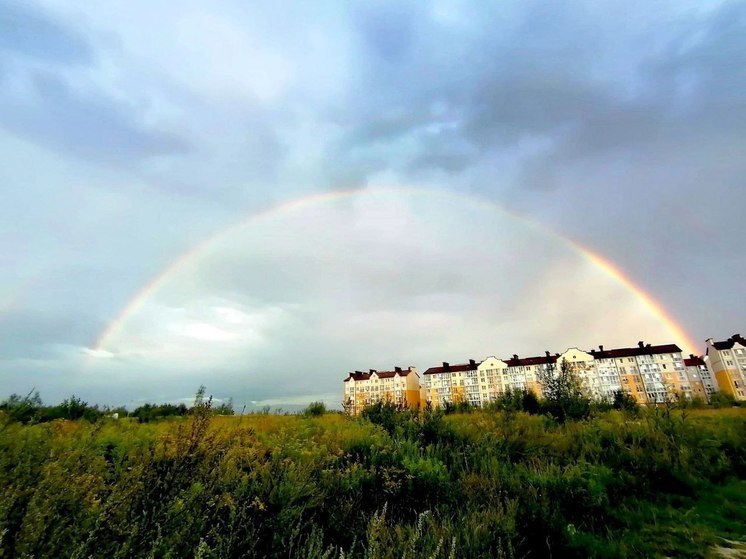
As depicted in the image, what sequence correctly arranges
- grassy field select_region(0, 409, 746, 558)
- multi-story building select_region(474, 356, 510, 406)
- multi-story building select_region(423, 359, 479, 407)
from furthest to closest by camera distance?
1. multi-story building select_region(423, 359, 479, 407)
2. multi-story building select_region(474, 356, 510, 406)
3. grassy field select_region(0, 409, 746, 558)

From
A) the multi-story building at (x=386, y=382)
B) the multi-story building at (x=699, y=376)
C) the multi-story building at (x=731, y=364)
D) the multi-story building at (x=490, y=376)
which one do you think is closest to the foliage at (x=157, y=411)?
the multi-story building at (x=386, y=382)

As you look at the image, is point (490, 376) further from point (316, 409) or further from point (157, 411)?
point (157, 411)

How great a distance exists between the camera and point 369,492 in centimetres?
587

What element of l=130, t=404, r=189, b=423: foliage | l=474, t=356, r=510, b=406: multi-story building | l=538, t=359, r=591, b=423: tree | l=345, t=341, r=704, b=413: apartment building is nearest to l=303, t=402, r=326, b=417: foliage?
l=130, t=404, r=189, b=423: foliage

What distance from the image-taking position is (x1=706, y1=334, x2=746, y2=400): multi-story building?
241 ft

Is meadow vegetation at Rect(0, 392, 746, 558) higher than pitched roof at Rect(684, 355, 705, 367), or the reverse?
pitched roof at Rect(684, 355, 705, 367)

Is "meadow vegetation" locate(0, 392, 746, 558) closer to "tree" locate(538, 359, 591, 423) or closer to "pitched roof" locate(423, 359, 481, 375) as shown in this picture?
"tree" locate(538, 359, 591, 423)

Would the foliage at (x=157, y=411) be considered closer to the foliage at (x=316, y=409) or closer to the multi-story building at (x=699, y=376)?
the foliage at (x=316, y=409)

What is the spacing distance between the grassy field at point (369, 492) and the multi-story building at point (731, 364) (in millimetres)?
90117

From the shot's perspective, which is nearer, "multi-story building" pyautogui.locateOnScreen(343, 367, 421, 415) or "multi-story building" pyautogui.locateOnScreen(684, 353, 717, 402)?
"multi-story building" pyautogui.locateOnScreen(684, 353, 717, 402)

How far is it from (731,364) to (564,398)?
292ft

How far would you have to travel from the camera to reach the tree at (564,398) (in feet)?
46.0

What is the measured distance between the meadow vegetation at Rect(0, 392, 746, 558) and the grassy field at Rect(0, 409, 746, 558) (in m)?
0.03

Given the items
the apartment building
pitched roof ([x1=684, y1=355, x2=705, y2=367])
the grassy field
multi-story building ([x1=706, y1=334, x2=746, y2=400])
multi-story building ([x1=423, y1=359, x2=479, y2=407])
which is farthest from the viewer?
multi-story building ([x1=423, y1=359, x2=479, y2=407])
